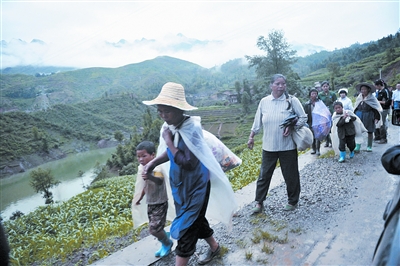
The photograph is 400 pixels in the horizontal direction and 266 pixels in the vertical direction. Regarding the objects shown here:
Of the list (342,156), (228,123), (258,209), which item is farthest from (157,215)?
(228,123)

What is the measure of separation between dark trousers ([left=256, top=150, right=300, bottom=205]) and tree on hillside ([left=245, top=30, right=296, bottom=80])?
3191 centimetres

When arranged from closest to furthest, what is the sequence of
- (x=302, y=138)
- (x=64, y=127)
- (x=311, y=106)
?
(x=302, y=138) < (x=311, y=106) < (x=64, y=127)

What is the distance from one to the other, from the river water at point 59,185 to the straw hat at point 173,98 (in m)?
20.9

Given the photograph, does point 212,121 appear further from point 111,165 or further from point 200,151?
point 200,151

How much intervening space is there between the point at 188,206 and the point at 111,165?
3887 cm

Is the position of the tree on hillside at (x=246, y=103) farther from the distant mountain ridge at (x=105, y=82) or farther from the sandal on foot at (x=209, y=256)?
the sandal on foot at (x=209, y=256)

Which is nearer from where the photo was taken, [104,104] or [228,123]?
[228,123]

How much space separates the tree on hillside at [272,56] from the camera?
3372 centimetres

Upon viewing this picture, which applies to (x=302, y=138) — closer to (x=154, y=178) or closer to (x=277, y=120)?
(x=277, y=120)

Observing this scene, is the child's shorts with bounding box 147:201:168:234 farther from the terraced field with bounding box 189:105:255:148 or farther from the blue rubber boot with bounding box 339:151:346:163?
the terraced field with bounding box 189:105:255:148

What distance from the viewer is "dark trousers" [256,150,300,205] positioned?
337 centimetres

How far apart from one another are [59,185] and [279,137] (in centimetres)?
3854

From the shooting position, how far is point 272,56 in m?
34.1

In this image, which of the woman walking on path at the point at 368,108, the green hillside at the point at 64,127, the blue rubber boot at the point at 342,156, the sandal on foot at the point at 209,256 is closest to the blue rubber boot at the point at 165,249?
the sandal on foot at the point at 209,256
